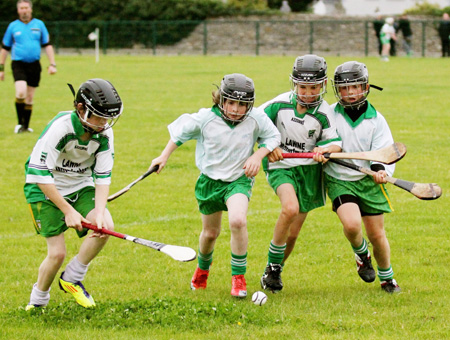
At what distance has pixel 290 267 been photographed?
6.68 meters

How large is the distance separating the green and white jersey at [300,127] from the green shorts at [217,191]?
448mm

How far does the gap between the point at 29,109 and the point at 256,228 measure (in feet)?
24.2

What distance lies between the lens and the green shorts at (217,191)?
19.1 ft

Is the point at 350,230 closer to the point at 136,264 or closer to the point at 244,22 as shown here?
the point at 136,264

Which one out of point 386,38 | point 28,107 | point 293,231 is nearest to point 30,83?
point 28,107

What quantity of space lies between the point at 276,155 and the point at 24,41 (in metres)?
9.28

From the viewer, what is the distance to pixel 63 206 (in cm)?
→ 520

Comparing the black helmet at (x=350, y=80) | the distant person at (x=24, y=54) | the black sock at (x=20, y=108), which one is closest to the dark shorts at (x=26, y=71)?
the distant person at (x=24, y=54)

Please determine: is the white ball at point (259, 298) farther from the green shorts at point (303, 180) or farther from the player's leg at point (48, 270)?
the player's leg at point (48, 270)

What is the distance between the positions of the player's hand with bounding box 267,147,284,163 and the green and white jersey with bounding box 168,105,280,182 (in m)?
0.05

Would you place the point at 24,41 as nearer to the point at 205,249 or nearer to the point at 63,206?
the point at 205,249

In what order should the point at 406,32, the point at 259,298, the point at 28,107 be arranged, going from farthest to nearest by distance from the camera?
the point at 406,32 → the point at 28,107 → the point at 259,298

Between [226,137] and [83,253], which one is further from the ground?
[226,137]

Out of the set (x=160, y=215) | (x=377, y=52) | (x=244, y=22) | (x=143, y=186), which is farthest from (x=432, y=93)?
(x=244, y=22)
